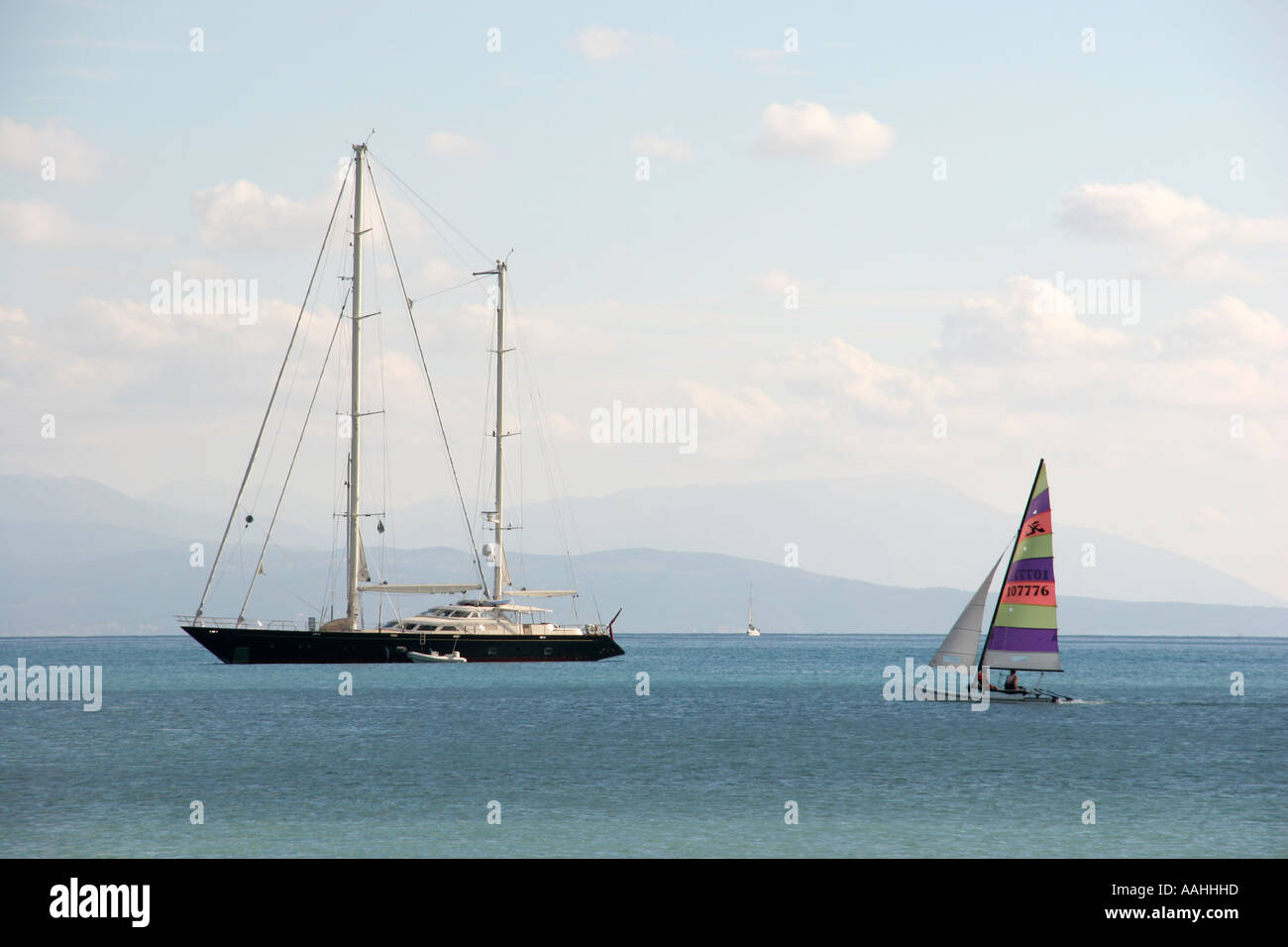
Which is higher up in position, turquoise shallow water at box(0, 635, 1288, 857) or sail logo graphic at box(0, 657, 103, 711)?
turquoise shallow water at box(0, 635, 1288, 857)

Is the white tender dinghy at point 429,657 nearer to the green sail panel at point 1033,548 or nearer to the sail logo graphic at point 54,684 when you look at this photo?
the sail logo graphic at point 54,684

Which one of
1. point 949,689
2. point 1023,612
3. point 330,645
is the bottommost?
point 949,689

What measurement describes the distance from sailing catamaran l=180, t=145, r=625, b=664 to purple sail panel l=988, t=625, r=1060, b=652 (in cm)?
4757

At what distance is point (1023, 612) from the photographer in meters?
64.6

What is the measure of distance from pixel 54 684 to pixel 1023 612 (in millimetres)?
79823

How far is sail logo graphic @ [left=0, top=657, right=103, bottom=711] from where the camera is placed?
88.6 m

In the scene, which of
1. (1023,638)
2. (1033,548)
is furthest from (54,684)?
(1033,548)

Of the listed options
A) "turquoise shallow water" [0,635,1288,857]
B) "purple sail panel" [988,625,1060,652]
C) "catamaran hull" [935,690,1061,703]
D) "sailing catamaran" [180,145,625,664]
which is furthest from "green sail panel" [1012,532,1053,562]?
"sailing catamaran" [180,145,625,664]

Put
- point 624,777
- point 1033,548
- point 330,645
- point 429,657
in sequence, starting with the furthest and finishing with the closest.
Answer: point 429,657
point 330,645
point 1033,548
point 624,777

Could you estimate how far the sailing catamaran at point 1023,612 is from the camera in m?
63.9

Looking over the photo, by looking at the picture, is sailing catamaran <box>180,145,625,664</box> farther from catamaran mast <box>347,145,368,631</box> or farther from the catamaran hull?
the catamaran hull

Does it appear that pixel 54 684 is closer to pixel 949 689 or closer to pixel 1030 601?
pixel 949 689

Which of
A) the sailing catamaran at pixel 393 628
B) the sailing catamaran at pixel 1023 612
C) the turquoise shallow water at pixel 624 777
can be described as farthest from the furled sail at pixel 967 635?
the sailing catamaran at pixel 393 628
